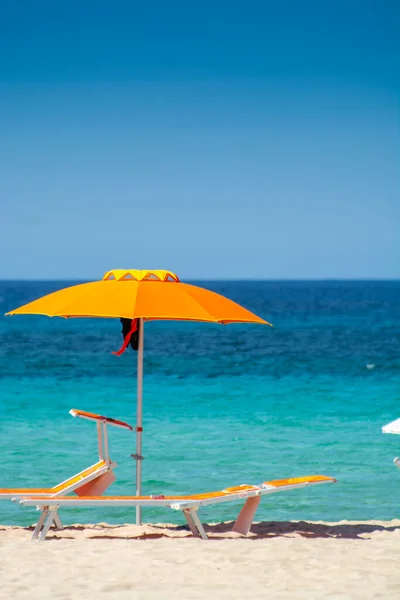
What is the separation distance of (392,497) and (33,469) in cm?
432

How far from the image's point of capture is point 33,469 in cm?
1126

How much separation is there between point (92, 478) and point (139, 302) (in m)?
1.45

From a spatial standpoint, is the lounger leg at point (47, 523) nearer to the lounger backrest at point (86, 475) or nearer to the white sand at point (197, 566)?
the white sand at point (197, 566)

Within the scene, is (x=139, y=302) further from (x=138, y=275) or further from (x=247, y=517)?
(x=247, y=517)

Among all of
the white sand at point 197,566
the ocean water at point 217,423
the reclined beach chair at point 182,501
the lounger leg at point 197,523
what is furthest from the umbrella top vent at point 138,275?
the ocean water at point 217,423

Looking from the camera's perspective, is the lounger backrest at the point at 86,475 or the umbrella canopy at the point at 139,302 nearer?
the umbrella canopy at the point at 139,302

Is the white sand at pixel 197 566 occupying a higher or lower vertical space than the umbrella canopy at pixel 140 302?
lower

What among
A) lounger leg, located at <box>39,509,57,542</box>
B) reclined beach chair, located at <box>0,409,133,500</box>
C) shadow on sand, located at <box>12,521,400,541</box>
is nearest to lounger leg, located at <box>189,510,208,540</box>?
shadow on sand, located at <box>12,521,400,541</box>

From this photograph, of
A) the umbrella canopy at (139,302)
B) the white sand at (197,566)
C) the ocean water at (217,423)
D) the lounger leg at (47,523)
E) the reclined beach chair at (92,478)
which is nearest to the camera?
the white sand at (197,566)

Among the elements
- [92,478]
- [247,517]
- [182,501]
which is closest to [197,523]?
Result: [182,501]

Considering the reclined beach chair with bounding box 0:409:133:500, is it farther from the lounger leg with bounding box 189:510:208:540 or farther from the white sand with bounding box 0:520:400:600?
the lounger leg with bounding box 189:510:208:540

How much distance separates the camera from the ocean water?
10.3 meters

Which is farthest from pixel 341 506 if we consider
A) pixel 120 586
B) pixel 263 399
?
pixel 263 399

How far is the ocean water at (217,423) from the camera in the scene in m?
10.3
